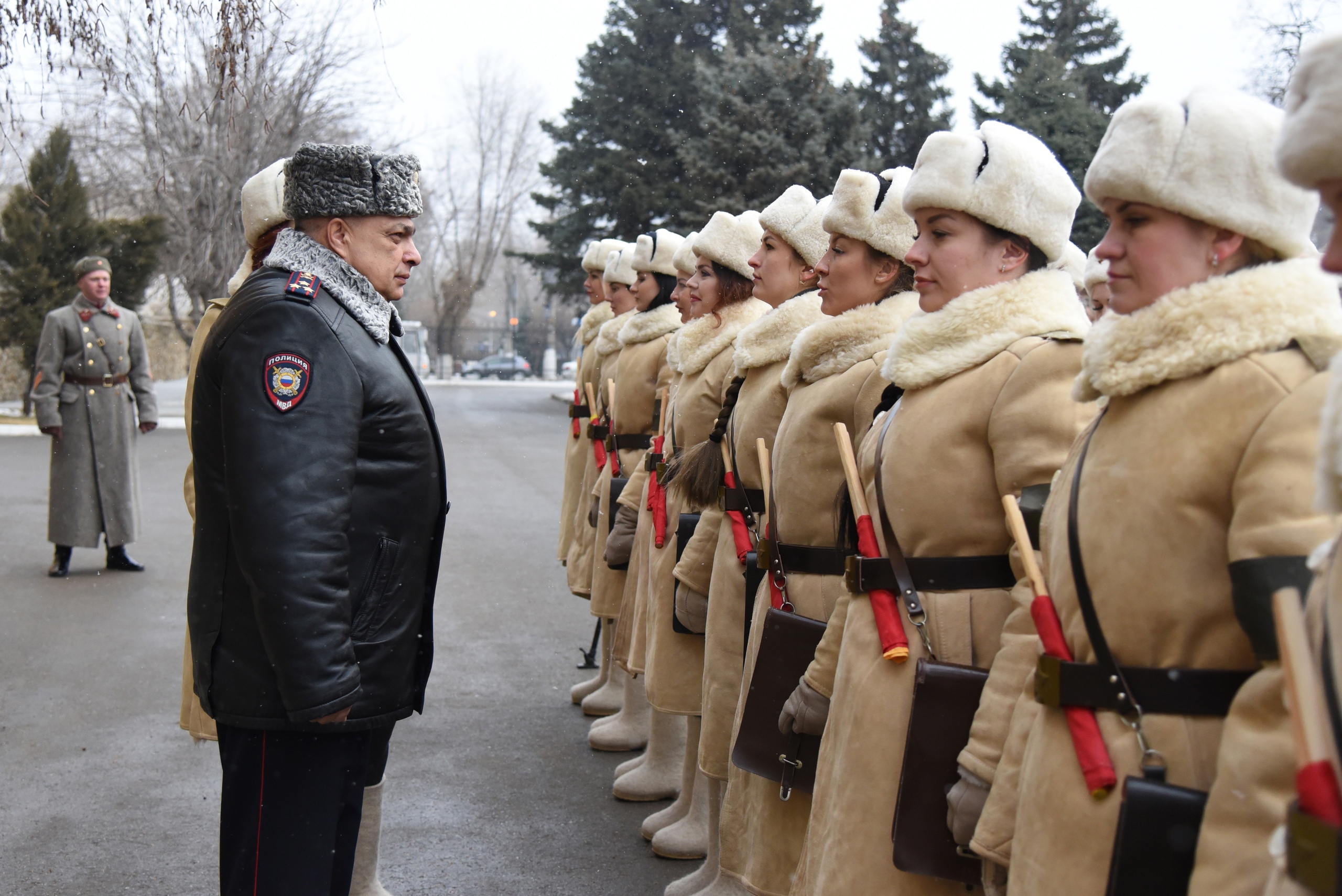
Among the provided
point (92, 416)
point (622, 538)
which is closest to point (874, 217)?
point (622, 538)

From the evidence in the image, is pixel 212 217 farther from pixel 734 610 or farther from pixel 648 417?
pixel 734 610

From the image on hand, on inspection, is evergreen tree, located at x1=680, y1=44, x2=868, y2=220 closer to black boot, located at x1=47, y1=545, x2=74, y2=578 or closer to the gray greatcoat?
the gray greatcoat

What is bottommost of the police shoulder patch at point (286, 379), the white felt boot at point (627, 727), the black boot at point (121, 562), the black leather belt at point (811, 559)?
the black boot at point (121, 562)

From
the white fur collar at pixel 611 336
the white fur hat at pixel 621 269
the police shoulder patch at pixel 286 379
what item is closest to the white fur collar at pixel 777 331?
the police shoulder patch at pixel 286 379

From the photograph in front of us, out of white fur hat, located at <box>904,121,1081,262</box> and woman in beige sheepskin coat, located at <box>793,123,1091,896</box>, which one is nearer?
woman in beige sheepskin coat, located at <box>793,123,1091,896</box>

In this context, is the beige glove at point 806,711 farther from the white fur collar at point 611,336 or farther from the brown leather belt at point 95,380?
the brown leather belt at point 95,380

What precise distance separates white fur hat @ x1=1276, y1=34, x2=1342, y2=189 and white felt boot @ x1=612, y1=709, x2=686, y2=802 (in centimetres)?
401

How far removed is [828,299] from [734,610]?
1.04 metres

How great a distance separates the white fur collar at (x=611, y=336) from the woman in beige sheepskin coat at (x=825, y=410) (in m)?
3.27

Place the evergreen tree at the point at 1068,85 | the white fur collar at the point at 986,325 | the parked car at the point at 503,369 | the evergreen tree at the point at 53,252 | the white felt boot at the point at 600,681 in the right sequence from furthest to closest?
1. the parked car at the point at 503,369
2. the evergreen tree at the point at 53,252
3. the evergreen tree at the point at 1068,85
4. the white felt boot at the point at 600,681
5. the white fur collar at the point at 986,325

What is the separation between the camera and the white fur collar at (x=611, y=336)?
6855mm

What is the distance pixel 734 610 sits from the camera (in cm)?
395

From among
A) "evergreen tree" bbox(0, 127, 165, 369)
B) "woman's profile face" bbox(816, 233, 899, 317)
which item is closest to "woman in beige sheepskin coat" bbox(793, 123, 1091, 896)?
"woman's profile face" bbox(816, 233, 899, 317)

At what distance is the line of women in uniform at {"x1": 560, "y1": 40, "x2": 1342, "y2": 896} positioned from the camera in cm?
180
